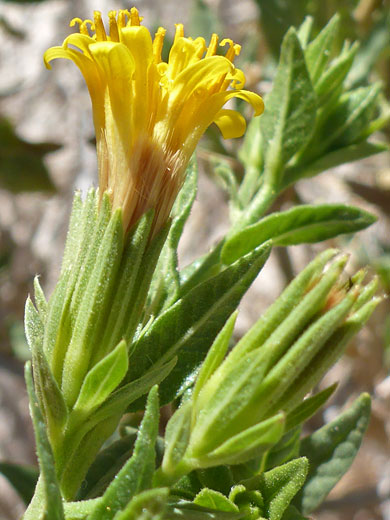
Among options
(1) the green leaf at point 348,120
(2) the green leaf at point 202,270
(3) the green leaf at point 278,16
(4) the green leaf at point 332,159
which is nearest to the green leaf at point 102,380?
(2) the green leaf at point 202,270

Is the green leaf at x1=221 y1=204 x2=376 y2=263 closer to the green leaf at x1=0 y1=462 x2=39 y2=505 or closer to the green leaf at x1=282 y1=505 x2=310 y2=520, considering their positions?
the green leaf at x1=282 y1=505 x2=310 y2=520

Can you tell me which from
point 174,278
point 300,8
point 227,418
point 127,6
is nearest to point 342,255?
point 227,418

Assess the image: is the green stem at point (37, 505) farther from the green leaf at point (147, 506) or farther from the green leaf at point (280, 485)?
the green leaf at point (280, 485)

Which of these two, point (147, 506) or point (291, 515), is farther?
point (291, 515)

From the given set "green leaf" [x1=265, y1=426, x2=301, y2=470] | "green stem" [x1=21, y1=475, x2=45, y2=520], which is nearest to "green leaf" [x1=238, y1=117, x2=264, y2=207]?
"green leaf" [x1=265, y1=426, x2=301, y2=470]

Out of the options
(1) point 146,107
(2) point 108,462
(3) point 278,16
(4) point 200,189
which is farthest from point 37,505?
(4) point 200,189

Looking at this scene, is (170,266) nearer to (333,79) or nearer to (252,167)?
(252,167)
